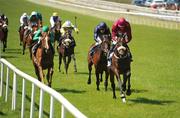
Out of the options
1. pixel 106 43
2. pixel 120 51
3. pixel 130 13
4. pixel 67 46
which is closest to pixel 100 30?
pixel 106 43

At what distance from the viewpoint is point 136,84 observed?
18.0 meters

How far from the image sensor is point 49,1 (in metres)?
65.4

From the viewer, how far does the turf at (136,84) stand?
1288 cm

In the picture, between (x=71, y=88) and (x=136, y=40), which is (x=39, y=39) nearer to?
(x=71, y=88)

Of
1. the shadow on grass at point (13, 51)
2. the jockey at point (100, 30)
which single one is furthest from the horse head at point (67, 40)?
the shadow on grass at point (13, 51)

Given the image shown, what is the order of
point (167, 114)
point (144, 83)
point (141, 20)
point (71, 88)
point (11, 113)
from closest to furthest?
point (11, 113) < point (167, 114) < point (71, 88) < point (144, 83) < point (141, 20)

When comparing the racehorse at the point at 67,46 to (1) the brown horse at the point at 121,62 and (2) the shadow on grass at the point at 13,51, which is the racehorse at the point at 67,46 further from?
(2) the shadow on grass at the point at 13,51

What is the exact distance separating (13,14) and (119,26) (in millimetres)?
43359

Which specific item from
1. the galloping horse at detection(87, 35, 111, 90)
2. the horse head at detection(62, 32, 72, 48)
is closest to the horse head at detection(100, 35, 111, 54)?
the galloping horse at detection(87, 35, 111, 90)

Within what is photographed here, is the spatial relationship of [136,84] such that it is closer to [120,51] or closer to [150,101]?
[150,101]

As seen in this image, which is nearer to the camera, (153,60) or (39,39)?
(39,39)

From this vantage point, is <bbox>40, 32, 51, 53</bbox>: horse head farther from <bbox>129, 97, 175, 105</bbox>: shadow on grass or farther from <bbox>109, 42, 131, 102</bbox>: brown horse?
<bbox>129, 97, 175, 105</bbox>: shadow on grass

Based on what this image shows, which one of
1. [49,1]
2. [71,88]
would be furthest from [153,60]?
[49,1]

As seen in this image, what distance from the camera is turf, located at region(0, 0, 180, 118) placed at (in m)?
12.9
